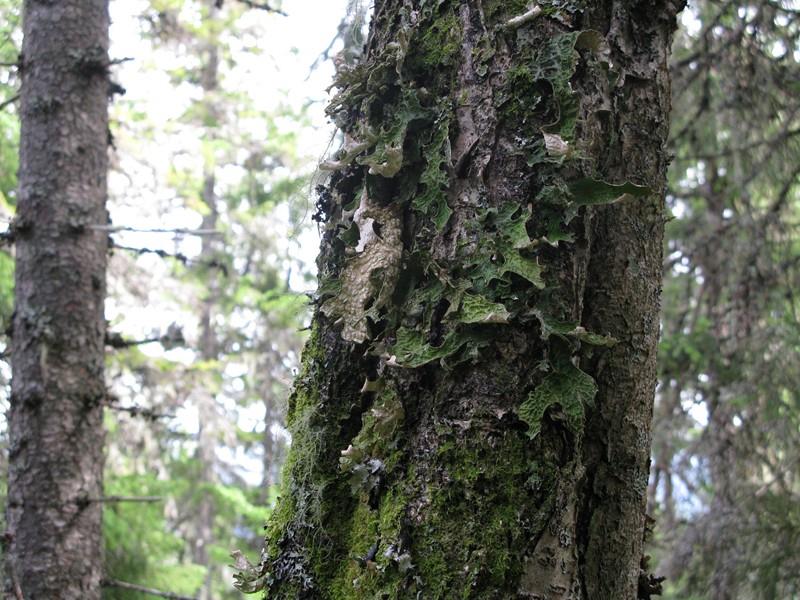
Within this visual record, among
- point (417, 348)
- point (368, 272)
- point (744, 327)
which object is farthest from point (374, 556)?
point (744, 327)

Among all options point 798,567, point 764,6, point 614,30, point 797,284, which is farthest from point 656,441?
point 614,30

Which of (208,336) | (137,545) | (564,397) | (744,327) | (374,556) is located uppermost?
(208,336)

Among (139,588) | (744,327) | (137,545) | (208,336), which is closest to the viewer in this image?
(139,588)

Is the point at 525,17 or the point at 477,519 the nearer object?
the point at 477,519

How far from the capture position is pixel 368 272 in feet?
3.95

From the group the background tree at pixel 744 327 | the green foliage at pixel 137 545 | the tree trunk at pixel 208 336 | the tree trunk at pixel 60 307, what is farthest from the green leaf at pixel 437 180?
the tree trunk at pixel 208 336

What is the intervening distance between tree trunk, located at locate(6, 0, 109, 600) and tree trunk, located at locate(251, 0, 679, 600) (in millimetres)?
2138

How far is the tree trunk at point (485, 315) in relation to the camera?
105 centimetres

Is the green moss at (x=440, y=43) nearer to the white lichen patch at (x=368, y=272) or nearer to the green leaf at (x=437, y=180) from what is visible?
the green leaf at (x=437, y=180)

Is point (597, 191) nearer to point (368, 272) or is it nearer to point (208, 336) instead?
point (368, 272)

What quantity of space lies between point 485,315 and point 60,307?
2.64m

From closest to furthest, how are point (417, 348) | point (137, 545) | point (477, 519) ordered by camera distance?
1. point (477, 519)
2. point (417, 348)
3. point (137, 545)

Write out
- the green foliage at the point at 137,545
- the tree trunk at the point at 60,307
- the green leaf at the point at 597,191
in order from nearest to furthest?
the green leaf at the point at 597,191, the tree trunk at the point at 60,307, the green foliage at the point at 137,545

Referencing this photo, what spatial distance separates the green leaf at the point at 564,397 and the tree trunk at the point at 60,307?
2.57 m
